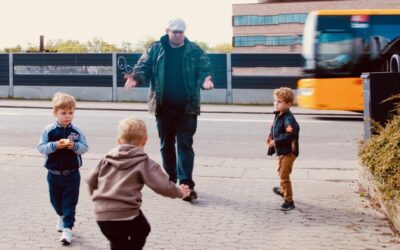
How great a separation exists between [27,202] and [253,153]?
5143mm

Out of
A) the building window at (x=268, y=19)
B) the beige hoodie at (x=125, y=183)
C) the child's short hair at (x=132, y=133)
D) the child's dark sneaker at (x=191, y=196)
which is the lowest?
the child's dark sneaker at (x=191, y=196)

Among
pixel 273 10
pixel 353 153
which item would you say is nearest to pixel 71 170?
pixel 353 153

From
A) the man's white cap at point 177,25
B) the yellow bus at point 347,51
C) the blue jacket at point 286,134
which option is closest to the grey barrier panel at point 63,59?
the yellow bus at point 347,51

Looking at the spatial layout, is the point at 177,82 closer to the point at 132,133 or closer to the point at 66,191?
the point at 66,191

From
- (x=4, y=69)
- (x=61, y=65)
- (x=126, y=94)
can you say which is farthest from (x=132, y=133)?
(x=4, y=69)

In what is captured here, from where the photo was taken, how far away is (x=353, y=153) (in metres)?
10.6

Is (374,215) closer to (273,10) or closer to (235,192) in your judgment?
(235,192)

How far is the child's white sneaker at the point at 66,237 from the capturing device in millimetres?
4859

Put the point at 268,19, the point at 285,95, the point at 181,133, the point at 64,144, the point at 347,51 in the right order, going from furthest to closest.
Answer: the point at 268,19 < the point at 347,51 < the point at 181,133 < the point at 285,95 < the point at 64,144

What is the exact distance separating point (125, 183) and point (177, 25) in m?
2.94

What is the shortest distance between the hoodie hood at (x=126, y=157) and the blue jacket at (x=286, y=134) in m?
2.64

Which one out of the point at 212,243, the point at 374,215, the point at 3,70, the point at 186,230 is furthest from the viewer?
the point at 3,70

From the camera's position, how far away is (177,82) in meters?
6.38

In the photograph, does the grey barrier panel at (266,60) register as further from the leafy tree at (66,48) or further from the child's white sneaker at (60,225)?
the leafy tree at (66,48)
